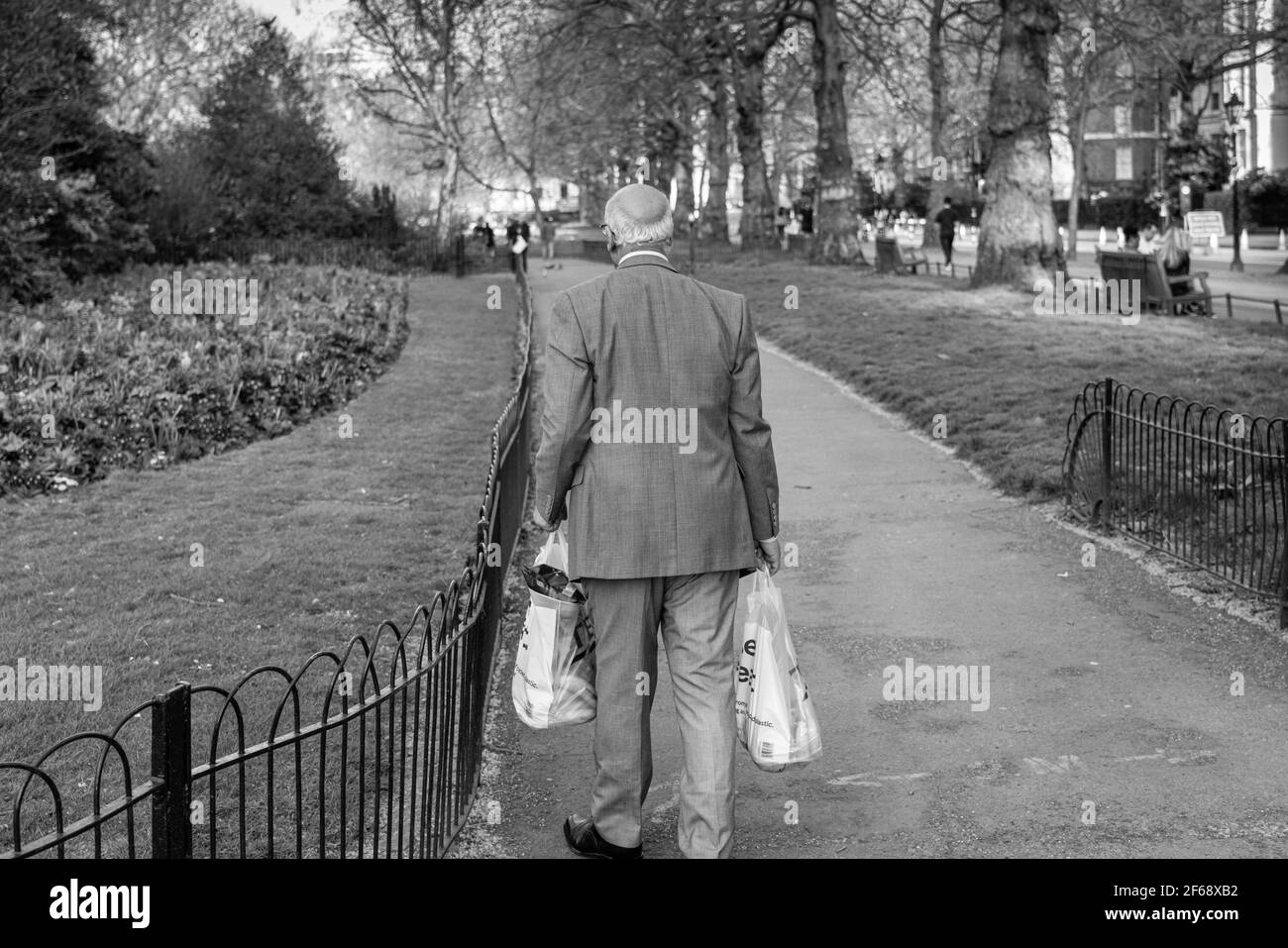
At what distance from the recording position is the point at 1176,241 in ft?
67.5

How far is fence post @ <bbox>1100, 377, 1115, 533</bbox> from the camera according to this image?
9312 mm

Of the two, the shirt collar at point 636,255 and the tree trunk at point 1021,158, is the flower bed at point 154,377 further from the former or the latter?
the tree trunk at point 1021,158

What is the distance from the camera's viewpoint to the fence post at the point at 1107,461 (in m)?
9.31

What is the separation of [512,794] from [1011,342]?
12097 millimetres

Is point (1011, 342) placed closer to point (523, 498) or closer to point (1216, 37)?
point (523, 498)

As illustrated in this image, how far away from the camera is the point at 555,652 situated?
184 inches

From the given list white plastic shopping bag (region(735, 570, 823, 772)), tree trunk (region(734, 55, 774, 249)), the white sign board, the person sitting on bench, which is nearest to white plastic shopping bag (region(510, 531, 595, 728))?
white plastic shopping bag (region(735, 570, 823, 772))

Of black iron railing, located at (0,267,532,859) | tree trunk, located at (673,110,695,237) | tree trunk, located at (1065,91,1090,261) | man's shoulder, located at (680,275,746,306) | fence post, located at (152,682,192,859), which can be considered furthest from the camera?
tree trunk, located at (673,110,695,237)

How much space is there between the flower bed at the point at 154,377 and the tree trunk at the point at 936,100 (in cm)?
1855

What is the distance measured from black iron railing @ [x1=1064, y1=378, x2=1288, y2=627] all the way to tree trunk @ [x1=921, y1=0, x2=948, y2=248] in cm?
2336

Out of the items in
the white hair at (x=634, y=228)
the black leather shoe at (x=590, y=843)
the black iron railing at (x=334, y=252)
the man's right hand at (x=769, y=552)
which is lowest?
the black leather shoe at (x=590, y=843)

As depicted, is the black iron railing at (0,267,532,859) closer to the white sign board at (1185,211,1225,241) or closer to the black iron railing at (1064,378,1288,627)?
the black iron railing at (1064,378,1288,627)

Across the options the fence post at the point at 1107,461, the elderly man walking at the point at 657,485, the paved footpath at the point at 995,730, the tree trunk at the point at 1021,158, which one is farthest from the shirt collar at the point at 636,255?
the tree trunk at the point at 1021,158
